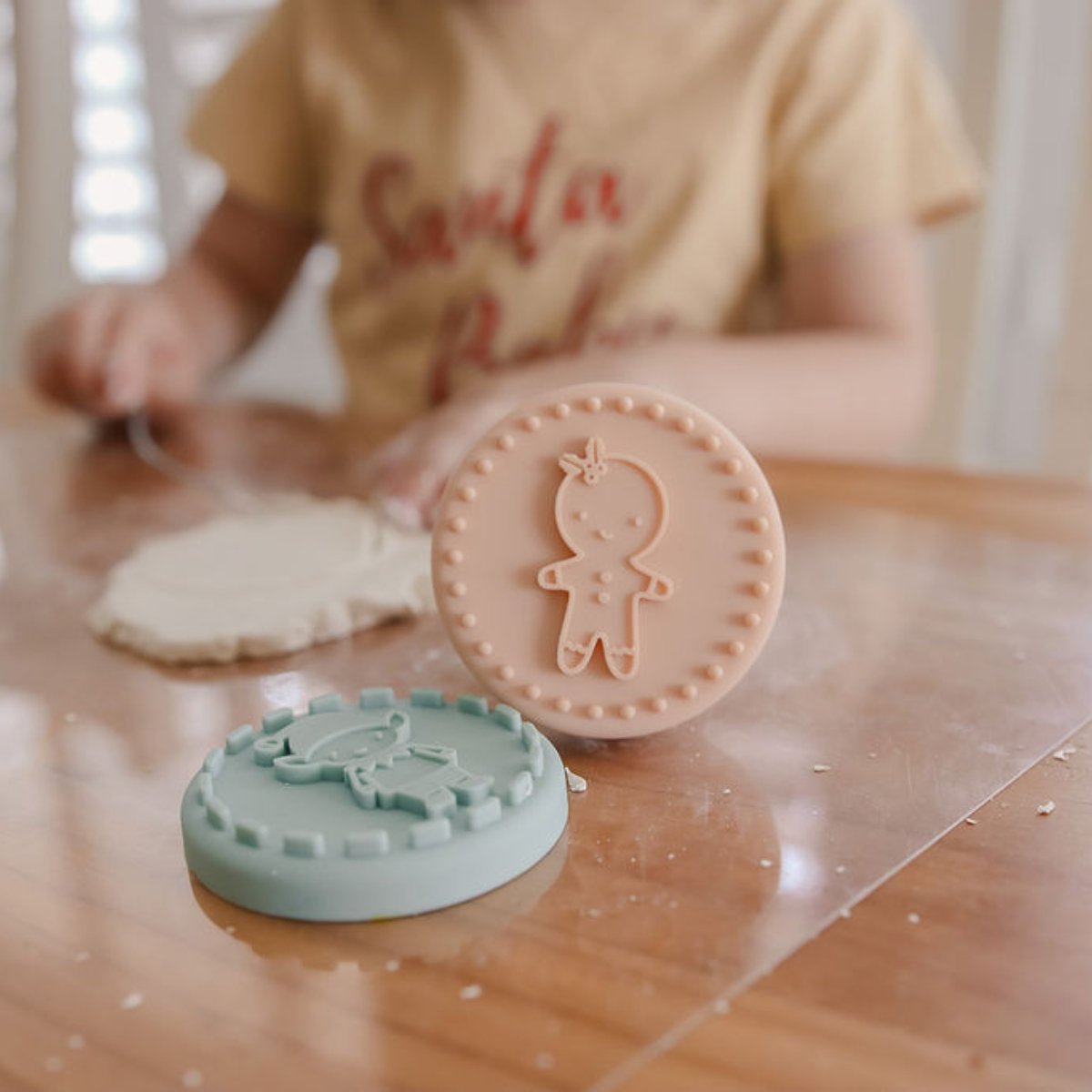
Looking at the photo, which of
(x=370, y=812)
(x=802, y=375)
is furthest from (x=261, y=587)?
(x=802, y=375)

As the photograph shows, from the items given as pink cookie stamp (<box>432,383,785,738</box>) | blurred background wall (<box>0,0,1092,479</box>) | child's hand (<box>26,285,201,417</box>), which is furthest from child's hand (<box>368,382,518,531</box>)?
blurred background wall (<box>0,0,1092,479</box>)

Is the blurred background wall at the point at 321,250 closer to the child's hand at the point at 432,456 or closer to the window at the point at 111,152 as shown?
the window at the point at 111,152

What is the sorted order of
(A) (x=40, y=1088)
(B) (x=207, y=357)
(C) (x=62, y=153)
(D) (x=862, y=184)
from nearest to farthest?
(A) (x=40, y=1088) < (D) (x=862, y=184) < (B) (x=207, y=357) < (C) (x=62, y=153)

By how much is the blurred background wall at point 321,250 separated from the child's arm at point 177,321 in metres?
0.36

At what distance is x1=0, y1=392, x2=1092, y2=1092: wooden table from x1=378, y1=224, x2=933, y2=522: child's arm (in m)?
0.20

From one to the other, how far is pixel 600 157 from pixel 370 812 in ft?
2.67

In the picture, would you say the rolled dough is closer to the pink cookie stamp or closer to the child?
the pink cookie stamp

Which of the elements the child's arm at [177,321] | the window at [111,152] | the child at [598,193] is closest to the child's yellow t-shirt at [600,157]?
the child at [598,193]

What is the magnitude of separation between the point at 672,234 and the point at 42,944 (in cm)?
84

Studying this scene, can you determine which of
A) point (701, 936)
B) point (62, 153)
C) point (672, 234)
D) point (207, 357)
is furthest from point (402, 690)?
point (62, 153)

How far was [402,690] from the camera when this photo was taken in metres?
0.48

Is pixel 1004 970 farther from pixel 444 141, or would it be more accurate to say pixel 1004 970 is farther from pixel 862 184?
pixel 444 141

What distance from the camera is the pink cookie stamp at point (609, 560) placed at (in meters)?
0.39

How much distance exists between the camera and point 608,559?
40 centimetres
